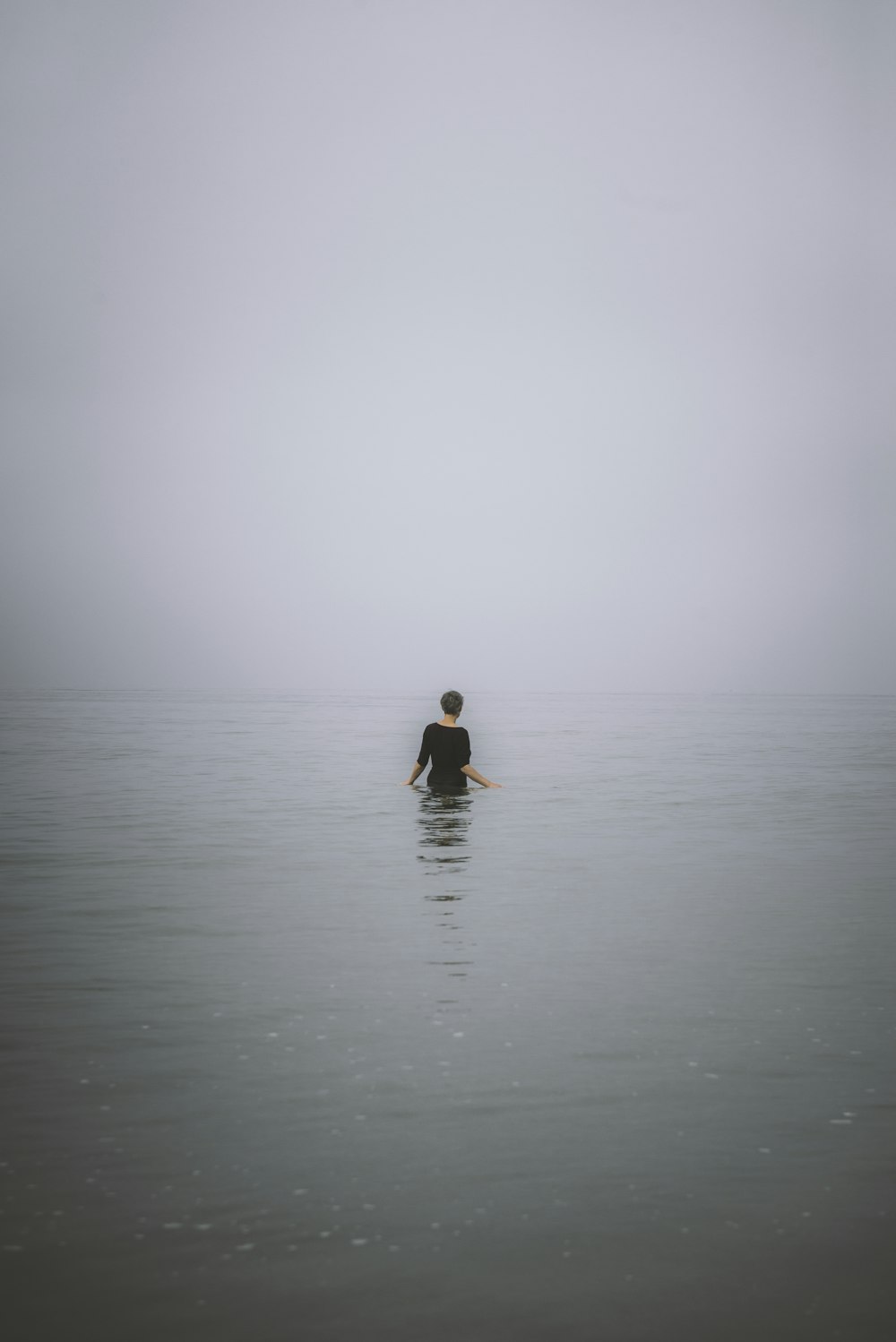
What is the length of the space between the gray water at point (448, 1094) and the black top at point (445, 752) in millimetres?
4639

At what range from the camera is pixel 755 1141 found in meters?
4.90

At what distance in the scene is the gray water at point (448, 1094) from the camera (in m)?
3.66

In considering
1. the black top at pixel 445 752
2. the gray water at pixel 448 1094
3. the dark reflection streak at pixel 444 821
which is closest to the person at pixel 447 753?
the black top at pixel 445 752

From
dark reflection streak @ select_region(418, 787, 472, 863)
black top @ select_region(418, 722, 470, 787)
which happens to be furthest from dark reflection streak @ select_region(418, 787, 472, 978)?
black top @ select_region(418, 722, 470, 787)

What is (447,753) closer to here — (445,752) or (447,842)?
(445,752)

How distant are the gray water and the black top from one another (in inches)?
183

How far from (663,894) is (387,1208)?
7415 mm

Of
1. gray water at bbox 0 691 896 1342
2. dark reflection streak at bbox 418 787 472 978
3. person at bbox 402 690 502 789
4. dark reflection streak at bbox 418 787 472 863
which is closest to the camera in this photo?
gray water at bbox 0 691 896 1342

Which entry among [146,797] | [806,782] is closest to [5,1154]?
[146,797]

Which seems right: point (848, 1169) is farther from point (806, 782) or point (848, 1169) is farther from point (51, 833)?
point (806, 782)

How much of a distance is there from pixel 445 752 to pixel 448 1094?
Answer: 13.5 meters

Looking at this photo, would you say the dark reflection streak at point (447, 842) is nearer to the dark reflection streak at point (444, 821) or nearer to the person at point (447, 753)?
the dark reflection streak at point (444, 821)

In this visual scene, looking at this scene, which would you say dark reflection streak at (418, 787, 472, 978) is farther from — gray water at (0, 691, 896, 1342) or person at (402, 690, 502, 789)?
person at (402, 690, 502, 789)

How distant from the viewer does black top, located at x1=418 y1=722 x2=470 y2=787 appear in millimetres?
18750
